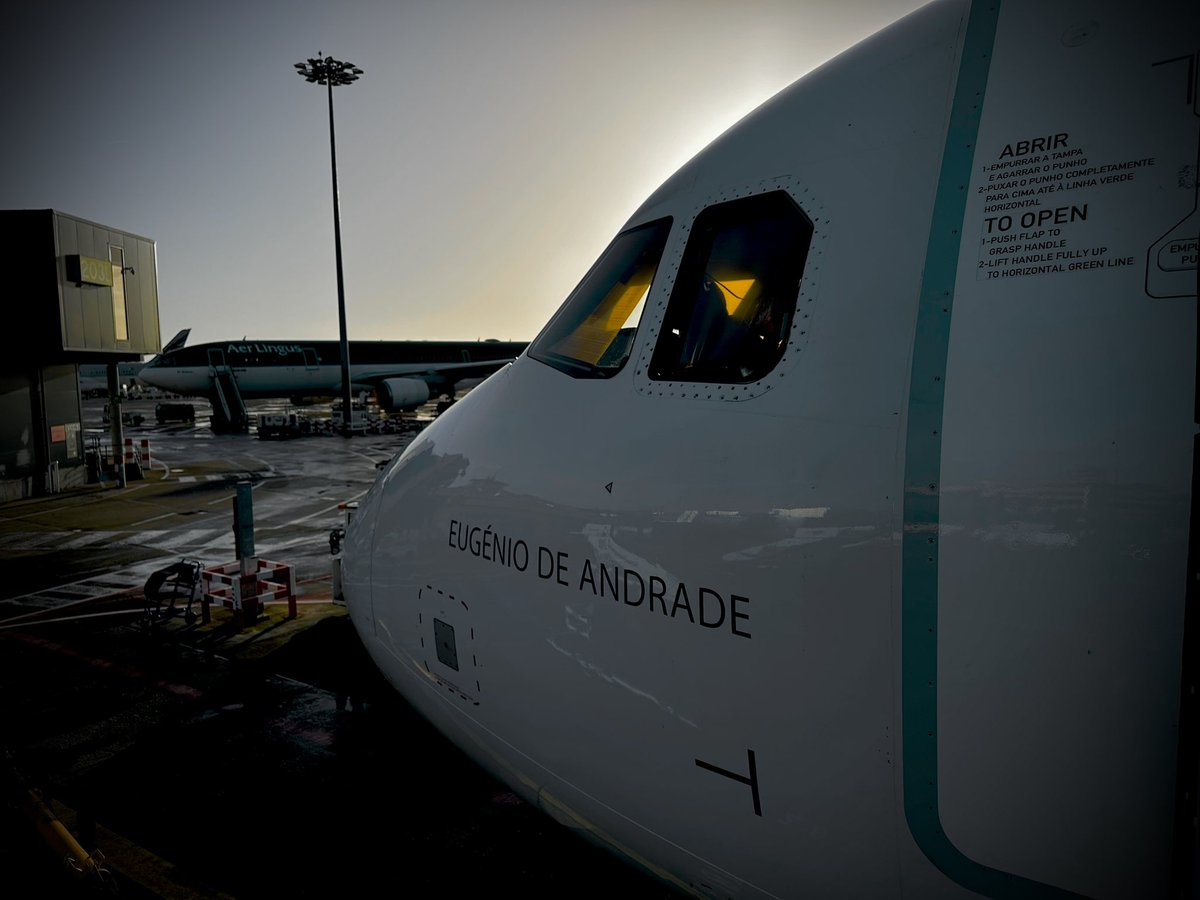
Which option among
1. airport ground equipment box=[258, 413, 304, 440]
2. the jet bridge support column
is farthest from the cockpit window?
airport ground equipment box=[258, 413, 304, 440]

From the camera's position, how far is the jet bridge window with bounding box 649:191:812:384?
3.13m

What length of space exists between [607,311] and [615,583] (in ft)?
4.77

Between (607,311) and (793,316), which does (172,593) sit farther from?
(793,316)

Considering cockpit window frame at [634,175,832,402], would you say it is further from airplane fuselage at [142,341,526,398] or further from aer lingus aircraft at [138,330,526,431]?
airplane fuselage at [142,341,526,398]

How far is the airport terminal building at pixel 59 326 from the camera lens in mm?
21266

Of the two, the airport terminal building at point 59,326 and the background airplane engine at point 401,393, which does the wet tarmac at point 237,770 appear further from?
the background airplane engine at point 401,393

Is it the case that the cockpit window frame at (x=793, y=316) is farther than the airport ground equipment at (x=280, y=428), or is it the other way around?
the airport ground equipment at (x=280, y=428)

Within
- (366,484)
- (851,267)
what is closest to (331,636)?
(851,267)

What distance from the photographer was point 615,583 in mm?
3332

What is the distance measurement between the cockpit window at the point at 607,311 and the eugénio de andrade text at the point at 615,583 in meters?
0.92

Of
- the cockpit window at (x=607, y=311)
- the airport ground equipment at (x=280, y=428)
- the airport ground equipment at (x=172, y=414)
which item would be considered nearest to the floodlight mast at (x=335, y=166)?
the airport ground equipment at (x=280, y=428)

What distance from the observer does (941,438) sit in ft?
8.32

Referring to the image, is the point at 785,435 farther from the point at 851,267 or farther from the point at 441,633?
the point at 441,633

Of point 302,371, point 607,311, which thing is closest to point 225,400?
point 302,371
